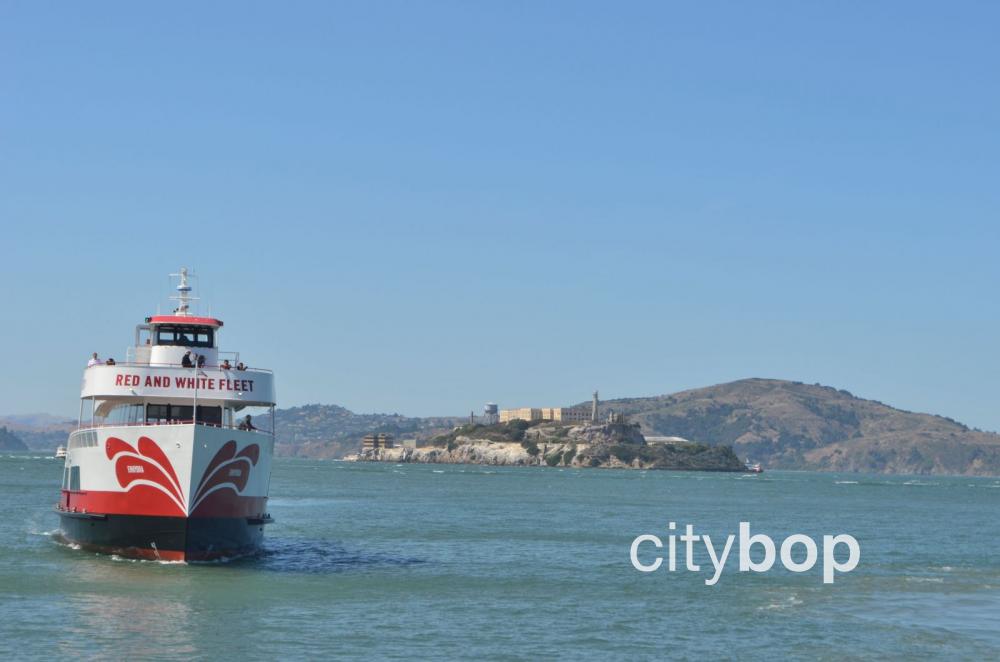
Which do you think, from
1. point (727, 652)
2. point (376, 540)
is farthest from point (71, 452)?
point (727, 652)

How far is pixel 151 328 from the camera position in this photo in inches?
1998

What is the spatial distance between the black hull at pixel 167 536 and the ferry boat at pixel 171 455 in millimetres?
35

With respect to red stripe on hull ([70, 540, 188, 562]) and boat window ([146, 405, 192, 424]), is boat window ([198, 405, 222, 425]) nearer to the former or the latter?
boat window ([146, 405, 192, 424])

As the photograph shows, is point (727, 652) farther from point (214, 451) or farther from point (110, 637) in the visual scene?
point (214, 451)

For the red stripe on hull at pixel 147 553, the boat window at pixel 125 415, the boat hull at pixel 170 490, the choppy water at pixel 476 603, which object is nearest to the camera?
the choppy water at pixel 476 603

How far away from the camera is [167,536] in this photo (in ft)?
144

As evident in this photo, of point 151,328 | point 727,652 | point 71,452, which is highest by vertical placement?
point 151,328

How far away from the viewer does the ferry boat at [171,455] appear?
43.6 metres

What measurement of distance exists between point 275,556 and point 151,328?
33.0 feet

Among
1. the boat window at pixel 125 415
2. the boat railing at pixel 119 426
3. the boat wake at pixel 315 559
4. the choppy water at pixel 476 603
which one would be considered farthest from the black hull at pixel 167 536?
the boat window at pixel 125 415

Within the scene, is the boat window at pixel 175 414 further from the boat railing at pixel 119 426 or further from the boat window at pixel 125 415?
the boat window at pixel 125 415

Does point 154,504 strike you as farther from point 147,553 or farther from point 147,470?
point 147,553

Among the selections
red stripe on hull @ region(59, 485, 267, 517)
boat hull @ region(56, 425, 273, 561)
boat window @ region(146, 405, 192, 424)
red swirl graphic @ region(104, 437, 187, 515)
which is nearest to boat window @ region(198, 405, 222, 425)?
boat window @ region(146, 405, 192, 424)

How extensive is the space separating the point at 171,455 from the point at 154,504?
6.32ft
